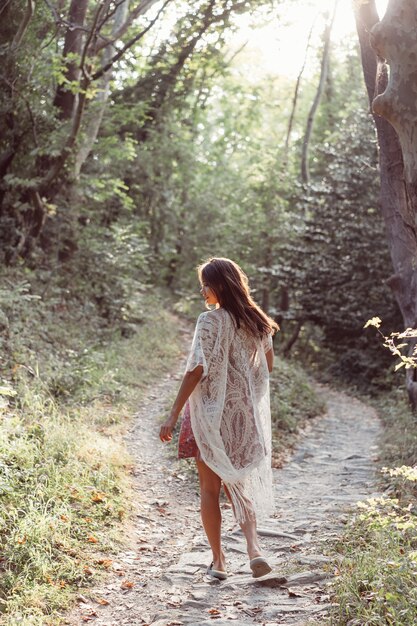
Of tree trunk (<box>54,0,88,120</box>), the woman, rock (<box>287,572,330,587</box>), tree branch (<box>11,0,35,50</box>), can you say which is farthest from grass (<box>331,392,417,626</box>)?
tree trunk (<box>54,0,88,120</box>)

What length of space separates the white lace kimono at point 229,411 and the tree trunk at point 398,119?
5.81 ft

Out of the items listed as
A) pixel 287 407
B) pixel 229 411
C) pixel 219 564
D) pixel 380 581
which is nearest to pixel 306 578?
pixel 219 564

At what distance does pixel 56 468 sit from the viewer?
643 centimetres

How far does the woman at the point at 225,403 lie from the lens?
198 inches

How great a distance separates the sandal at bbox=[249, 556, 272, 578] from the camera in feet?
16.1

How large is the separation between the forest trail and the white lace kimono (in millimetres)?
556

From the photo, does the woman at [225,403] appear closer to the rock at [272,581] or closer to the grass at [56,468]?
the rock at [272,581]

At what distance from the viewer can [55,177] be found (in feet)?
45.3

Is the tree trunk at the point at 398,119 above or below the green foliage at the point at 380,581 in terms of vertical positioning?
above

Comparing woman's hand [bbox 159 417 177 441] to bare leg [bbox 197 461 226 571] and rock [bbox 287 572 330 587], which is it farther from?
rock [bbox 287 572 330 587]

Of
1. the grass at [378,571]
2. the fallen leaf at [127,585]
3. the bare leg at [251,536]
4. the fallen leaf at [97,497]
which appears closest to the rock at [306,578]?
the grass at [378,571]

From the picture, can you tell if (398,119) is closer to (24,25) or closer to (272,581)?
(272,581)

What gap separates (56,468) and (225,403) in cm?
210

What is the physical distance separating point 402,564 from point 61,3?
12951 millimetres
